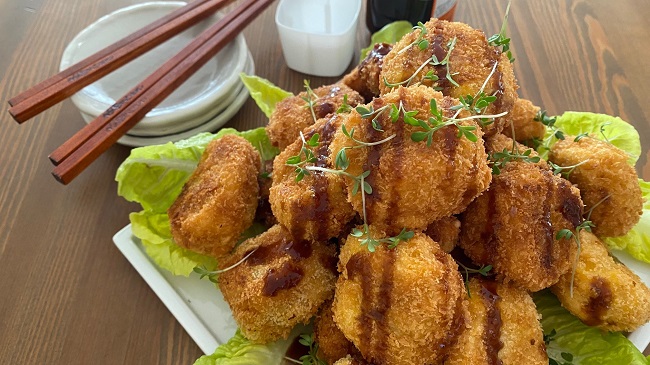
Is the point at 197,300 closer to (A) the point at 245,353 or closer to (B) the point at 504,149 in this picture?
(A) the point at 245,353

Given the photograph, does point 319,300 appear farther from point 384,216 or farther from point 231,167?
point 231,167

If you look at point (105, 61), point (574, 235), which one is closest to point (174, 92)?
point (105, 61)

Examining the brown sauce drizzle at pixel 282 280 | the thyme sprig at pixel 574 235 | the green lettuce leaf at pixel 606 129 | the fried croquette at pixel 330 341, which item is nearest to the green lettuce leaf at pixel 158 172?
the brown sauce drizzle at pixel 282 280

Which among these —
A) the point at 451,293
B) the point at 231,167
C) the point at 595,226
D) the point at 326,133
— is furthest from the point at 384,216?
the point at 595,226

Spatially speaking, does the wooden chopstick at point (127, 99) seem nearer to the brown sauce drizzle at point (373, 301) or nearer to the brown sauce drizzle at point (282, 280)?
the brown sauce drizzle at point (282, 280)

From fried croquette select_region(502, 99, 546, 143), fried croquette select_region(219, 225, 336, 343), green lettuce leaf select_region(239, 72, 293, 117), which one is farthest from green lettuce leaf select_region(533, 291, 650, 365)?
green lettuce leaf select_region(239, 72, 293, 117)

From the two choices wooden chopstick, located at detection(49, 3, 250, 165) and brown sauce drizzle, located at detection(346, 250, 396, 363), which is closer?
brown sauce drizzle, located at detection(346, 250, 396, 363)

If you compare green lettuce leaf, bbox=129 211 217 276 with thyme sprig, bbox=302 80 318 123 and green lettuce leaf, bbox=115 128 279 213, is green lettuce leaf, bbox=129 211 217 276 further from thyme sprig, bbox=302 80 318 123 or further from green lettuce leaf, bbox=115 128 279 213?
thyme sprig, bbox=302 80 318 123
